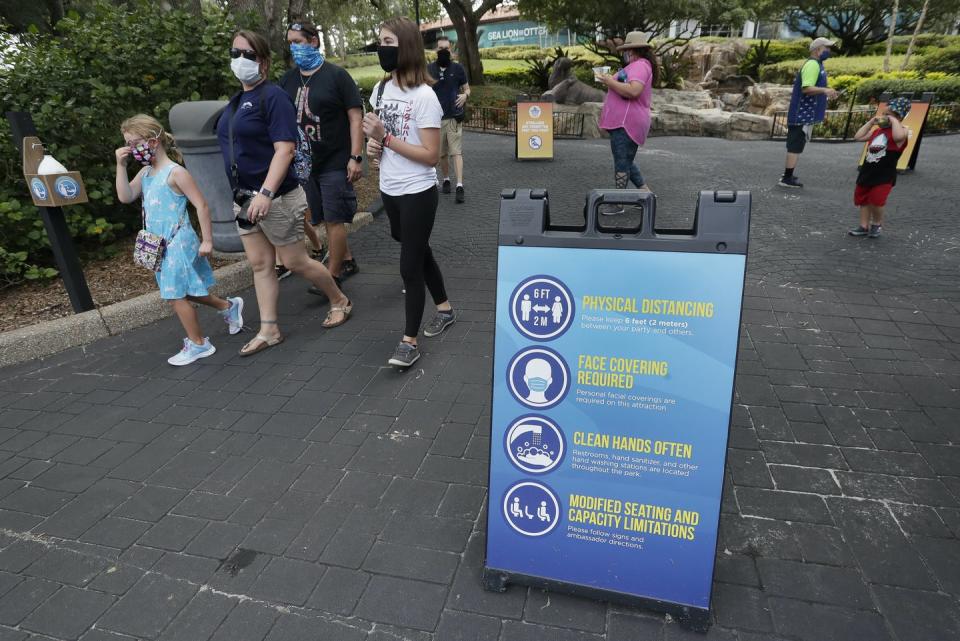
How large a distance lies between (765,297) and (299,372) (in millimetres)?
3776

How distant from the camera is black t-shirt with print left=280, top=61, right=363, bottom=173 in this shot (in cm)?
437

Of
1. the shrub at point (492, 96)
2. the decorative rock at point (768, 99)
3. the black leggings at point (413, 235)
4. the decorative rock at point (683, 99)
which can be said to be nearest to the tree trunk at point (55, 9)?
the shrub at point (492, 96)

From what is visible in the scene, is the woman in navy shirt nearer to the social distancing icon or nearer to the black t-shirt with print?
the black t-shirt with print

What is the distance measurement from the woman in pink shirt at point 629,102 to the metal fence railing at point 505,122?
842cm

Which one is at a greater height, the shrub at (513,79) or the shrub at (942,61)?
the shrub at (942,61)

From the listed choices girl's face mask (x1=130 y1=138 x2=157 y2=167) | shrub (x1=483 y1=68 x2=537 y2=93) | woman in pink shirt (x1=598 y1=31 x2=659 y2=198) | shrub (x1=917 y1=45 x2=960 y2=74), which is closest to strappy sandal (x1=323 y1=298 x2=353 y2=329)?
girl's face mask (x1=130 y1=138 x2=157 y2=167)

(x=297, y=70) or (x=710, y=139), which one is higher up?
(x=297, y=70)

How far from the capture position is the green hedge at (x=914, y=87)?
15.9 meters

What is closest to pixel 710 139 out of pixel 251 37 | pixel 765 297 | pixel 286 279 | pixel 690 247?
pixel 765 297

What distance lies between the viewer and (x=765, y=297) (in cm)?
489

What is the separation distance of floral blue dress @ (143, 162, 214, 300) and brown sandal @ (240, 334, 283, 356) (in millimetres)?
508

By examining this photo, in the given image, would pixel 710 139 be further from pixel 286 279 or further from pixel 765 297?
pixel 286 279

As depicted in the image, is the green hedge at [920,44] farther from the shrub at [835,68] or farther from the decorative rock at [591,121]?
the decorative rock at [591,121]

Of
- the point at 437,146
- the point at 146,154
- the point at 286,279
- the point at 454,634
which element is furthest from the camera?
the point at 286,279
